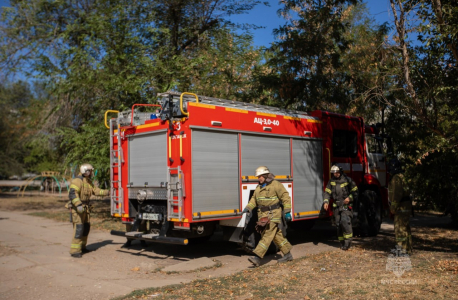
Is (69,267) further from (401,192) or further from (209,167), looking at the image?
(401,192)

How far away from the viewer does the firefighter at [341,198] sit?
9703 mm

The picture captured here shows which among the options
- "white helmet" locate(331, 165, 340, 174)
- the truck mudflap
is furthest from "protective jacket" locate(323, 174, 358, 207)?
the truck mudflap

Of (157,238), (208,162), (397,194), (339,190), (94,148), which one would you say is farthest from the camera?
(94,148)

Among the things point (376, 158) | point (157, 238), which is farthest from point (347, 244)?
point (157, 238)

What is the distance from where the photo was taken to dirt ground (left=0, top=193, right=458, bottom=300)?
6168 millimetres

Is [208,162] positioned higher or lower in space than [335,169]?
higher

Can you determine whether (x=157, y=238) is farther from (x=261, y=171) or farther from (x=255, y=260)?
(x=261, y=171)

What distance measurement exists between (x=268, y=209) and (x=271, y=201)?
6.2 inches

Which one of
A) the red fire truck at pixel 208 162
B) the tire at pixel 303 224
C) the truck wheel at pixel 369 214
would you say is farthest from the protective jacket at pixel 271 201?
the truck wheel at pixel 369 214

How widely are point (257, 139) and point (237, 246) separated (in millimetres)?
2881

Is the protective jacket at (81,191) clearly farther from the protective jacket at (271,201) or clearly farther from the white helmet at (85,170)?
the protective jacket at (271,201)

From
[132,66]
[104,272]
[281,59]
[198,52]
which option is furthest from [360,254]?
[198,52]

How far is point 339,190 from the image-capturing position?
986cm

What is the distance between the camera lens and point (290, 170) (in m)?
9.85
